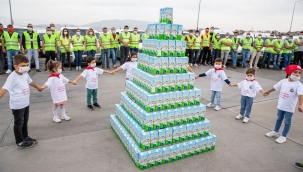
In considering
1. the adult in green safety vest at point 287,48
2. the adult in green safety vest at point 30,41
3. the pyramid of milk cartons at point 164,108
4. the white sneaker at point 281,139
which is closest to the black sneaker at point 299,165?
Answer: the white sneaker at point 281,139

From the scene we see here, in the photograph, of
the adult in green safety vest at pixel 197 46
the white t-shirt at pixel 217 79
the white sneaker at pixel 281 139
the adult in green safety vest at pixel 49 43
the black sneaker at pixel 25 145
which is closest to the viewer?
the black sneaker at pixel 25 145

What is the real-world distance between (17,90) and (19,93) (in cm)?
6

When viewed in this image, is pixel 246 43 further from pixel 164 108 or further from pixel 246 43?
pixel 164 108

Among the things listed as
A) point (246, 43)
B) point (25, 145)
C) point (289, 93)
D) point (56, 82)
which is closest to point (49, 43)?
point (56, 82)

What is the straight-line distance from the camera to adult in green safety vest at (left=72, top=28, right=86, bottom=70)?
1070cm

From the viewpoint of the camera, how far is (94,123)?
5270 mm

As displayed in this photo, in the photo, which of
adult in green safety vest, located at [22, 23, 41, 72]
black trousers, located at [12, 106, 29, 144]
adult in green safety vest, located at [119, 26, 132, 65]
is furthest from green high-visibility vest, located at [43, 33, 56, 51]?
black trousers, located at [12, 106, 29, 144]

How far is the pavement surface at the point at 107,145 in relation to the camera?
12.0ft

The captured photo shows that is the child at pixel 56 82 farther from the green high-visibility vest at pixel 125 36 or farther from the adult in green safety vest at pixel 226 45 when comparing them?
the adult in green safety vest at pixel 226 45

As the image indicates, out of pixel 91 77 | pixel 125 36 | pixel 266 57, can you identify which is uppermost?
pixel 125 36

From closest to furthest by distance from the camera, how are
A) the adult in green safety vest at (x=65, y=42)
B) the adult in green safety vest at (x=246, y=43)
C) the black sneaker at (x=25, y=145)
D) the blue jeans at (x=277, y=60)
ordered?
1. the black sneaker at (x=25, y=145)
2. the adult in green safety vest at (x=65, y=42)
3. the adult in green safety vest at (x=246, y=43)
4. the blue jeans at (x=277, y=60)

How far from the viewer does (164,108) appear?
3.84m

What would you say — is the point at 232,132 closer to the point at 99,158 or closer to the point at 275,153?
the point at 275,153

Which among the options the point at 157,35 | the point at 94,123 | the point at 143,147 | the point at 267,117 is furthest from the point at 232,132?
the point at 94,123
